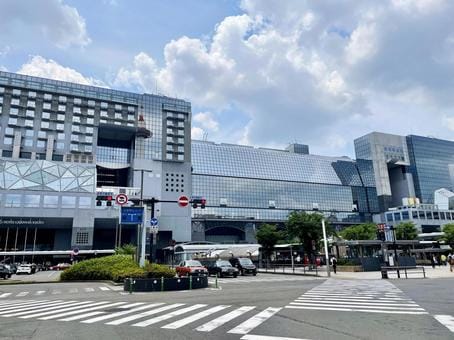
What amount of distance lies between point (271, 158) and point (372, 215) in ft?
155

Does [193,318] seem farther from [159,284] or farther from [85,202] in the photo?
[85,202]

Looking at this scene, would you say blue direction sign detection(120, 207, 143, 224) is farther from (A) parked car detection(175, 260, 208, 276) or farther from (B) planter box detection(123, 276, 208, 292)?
(A) parked car detection(175, 260, 208, 276)

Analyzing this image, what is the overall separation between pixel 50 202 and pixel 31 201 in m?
3.85

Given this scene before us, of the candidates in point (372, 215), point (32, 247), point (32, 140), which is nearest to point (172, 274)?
point (32, 247)

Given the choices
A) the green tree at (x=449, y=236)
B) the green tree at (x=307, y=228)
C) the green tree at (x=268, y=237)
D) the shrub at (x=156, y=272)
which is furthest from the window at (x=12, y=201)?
the green tree at (x=449, y=236)

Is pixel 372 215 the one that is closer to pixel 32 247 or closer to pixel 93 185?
pixel 93 185

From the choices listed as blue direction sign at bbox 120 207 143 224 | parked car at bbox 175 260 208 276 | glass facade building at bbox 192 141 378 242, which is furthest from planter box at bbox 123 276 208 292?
glass facade building at bbox 192 141 378 242

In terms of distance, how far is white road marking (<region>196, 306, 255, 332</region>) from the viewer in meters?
8.71

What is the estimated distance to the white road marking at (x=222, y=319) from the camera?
871cm

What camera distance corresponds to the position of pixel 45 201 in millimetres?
80938

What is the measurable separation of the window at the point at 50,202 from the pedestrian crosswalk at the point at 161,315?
7461 centimetres

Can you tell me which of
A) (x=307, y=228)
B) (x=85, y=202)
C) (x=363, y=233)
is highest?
(x=85, y=202)

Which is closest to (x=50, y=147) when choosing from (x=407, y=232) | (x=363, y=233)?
(x=363, y=233)

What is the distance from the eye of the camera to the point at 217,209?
119062 millimetres
